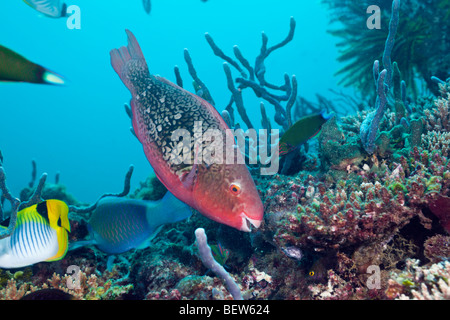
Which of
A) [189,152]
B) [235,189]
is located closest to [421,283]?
[235,189]

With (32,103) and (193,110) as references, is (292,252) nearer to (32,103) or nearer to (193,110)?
(193,110)

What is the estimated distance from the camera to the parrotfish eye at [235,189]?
5.76 ft

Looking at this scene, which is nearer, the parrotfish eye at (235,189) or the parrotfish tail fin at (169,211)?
the parrotfish eye at (235,189)

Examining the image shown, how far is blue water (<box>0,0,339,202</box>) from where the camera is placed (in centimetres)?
8506

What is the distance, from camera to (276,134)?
14.0ft

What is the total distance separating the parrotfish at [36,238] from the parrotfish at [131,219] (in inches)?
22.8

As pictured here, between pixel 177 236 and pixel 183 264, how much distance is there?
0.70 m

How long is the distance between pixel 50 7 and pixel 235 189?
3.94 m

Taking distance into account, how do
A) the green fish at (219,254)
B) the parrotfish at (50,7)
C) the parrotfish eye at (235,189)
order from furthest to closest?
the parrotfish at (50,7)
the green fish at (219,254)
the parrotfish eye at (235,189)

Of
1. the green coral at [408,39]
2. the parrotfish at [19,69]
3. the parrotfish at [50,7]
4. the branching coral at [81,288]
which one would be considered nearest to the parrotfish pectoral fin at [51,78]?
the parrotfish at [19,69]

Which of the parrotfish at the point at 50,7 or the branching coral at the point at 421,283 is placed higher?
the parrotfish at the point at 50,7

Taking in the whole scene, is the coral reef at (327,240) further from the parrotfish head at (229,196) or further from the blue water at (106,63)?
the blue water at (106,63)

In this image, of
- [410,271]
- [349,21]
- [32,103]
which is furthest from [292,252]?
[32,103]

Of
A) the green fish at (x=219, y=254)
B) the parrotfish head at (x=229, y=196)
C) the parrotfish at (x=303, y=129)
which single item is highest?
the parrotfish at (x=303, y=129)
